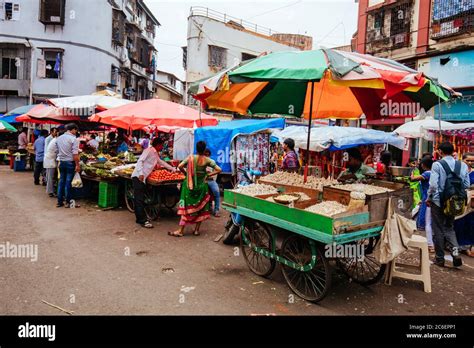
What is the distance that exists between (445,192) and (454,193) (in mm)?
129

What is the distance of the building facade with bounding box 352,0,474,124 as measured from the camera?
15500mm

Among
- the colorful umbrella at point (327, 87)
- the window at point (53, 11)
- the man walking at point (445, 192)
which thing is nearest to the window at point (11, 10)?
the window at point (53, 11)

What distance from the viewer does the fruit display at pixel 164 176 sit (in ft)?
27.4

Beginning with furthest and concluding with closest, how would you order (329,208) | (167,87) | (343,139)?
(167,87)
(343,139)
(329,208)

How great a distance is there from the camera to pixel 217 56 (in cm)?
2953

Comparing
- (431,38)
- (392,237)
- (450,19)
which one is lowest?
(392,237)

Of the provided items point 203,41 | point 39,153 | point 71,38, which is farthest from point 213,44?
point 39,153

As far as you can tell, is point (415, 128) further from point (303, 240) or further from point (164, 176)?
point (303, 240)

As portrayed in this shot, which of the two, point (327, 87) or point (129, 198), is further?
point (129, 198)

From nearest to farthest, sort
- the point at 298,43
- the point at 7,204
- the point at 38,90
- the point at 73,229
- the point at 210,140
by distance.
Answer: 1. the point at 73,229
2. the point at 7,204
3. the point at 210,140
4. the point at 38,90
5. the point at 298,43
